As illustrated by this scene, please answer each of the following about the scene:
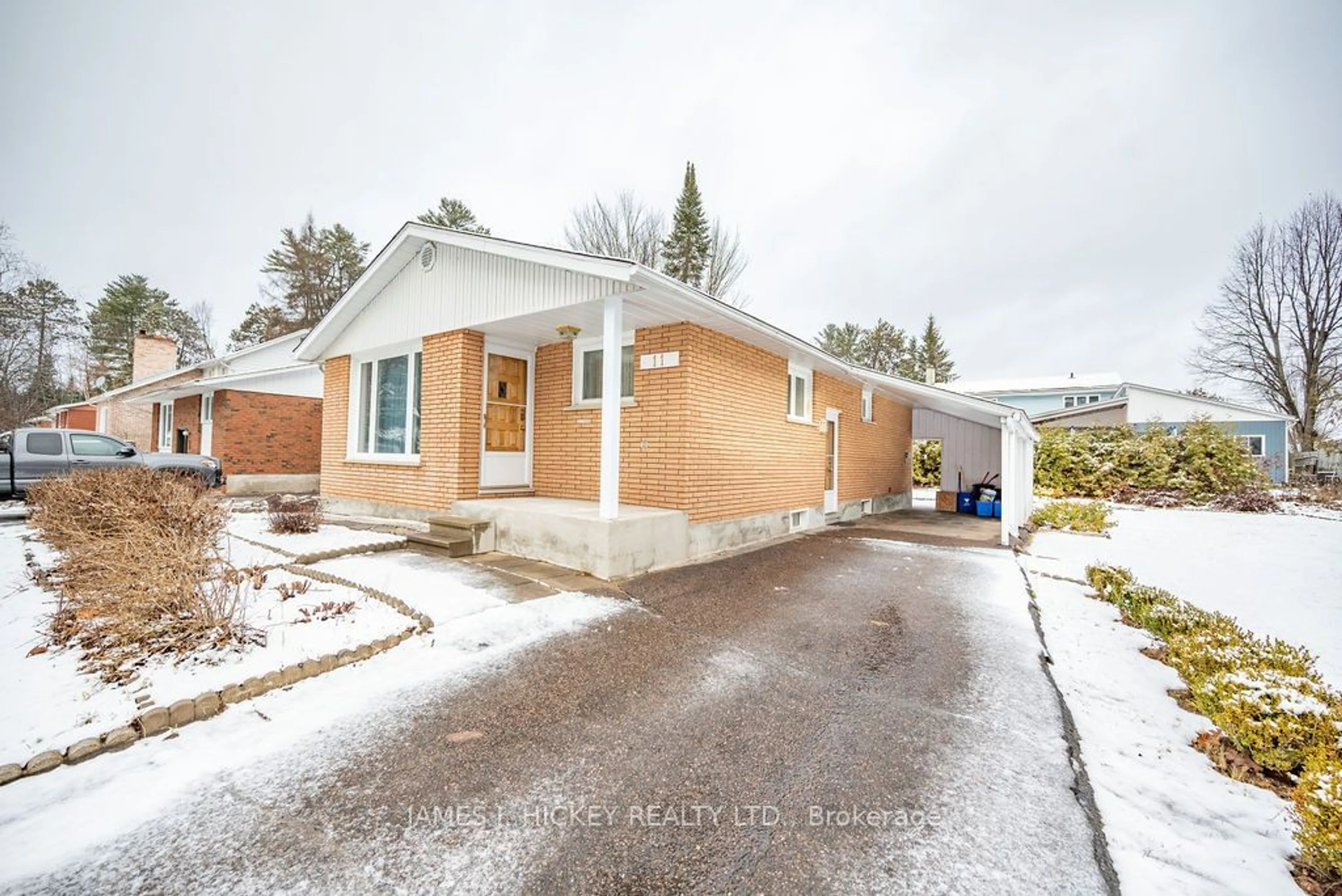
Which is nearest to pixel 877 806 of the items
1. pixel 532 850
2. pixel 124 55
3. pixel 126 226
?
pixel 532 850

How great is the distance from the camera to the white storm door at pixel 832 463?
38.0 feet

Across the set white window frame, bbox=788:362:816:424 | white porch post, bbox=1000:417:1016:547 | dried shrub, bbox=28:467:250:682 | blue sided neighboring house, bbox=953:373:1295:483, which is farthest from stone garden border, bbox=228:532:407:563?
blue sided neighboring house, bbox=953:373:1295:483

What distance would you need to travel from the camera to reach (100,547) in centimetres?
427

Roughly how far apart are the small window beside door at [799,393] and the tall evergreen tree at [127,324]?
41.1 metres

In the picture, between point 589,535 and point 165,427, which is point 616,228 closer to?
point 165,427

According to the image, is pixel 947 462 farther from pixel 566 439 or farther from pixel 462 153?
pixel 462 153

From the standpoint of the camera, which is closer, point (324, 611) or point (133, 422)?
point (324, 611)

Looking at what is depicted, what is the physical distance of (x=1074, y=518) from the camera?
1215 cm

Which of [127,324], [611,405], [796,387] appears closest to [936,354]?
[796,387]

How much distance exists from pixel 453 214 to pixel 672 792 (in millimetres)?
33622

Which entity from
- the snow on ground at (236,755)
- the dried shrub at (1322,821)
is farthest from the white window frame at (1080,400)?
the snow on ground at (236,755)

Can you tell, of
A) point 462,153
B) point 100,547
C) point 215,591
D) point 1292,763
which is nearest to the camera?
point 1292,763

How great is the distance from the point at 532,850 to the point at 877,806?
4.95 ft

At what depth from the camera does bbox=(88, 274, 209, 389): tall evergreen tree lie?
3238 cm
